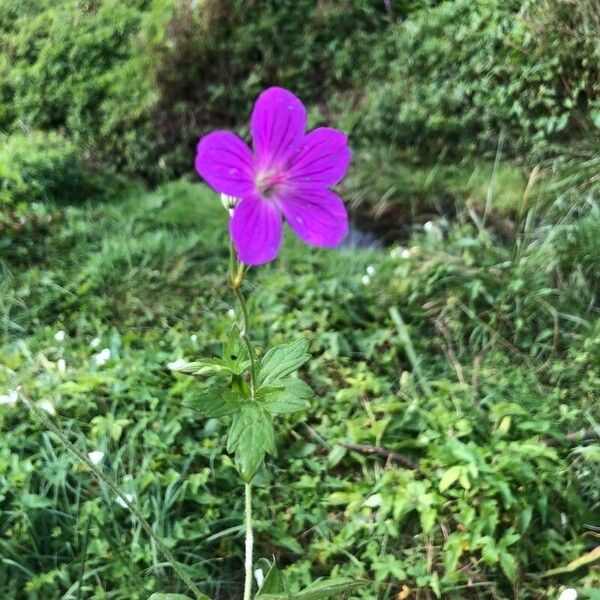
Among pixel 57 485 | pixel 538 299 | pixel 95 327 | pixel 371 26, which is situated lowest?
pixel 538 299

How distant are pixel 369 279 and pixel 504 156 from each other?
3.85 ft

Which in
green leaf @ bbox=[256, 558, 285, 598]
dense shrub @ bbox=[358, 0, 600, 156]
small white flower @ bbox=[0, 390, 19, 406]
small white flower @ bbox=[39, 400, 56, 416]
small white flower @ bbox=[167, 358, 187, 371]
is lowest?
green leaf @ bbox=[256, 558, 285, 598]

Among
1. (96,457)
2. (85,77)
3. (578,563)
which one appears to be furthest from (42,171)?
(578,563)

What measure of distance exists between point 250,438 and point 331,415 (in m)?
1.17

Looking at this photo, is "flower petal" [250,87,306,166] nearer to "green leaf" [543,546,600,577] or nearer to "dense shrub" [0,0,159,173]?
"green leaf" [543,546,600,577]

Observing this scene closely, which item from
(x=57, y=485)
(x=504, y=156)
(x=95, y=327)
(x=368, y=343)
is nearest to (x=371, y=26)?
(x=504, y=156)

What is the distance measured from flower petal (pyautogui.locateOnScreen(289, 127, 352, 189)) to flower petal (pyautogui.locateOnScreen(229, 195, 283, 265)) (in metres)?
0.09

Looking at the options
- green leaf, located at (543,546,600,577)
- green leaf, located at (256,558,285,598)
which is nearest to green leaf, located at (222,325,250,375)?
green leaf, located at (256,558,285,598)

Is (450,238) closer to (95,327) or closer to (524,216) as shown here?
(524,216)

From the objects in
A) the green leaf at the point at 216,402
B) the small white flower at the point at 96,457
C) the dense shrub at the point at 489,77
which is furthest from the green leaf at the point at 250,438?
the dense shrub at the point at 489,77

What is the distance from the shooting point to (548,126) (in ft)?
10.2

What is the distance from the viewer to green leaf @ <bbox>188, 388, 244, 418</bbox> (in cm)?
111

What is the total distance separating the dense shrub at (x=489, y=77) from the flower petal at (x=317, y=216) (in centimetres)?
227

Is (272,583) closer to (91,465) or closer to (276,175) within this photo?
(91,465)
